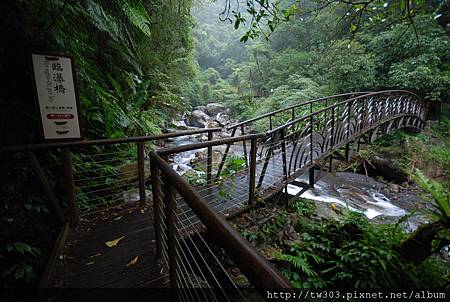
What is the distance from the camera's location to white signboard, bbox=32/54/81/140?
2332 mm

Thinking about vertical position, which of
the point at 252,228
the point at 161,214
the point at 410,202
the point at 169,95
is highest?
the point at 169,95

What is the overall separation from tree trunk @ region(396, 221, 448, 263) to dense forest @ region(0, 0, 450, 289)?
0.10 feet

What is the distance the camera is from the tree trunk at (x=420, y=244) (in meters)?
2.84

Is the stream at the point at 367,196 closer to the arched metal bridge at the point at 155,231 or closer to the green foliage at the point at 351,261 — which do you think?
the green foliage at the point at 351,261

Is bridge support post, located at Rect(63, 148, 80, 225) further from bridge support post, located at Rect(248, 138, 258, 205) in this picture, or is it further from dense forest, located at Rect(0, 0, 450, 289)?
bridge support post, located at Rect(248, 138, 258, 205)

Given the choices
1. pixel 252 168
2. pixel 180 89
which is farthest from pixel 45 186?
pixel 180 89

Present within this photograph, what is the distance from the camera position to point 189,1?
Answer: 6.55 metres

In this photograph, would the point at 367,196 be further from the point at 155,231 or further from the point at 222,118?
the point at 222,118

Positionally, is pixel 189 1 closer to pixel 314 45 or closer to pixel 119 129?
pixel 119 129

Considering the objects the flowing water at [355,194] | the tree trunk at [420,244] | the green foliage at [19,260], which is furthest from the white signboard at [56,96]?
the flowing water at [355,194]

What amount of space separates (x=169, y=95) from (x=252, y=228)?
485 centimetres

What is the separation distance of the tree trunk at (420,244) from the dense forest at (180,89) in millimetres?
31

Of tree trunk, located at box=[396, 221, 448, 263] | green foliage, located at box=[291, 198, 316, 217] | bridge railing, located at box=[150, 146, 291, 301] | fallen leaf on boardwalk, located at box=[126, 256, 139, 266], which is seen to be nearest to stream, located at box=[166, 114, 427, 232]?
green foliage, located at box=[291, 198, 316, 217]

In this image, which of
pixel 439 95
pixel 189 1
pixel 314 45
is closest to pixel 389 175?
pixel 439 95
